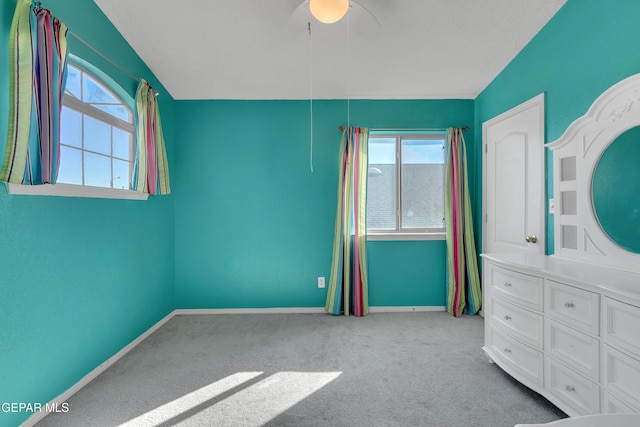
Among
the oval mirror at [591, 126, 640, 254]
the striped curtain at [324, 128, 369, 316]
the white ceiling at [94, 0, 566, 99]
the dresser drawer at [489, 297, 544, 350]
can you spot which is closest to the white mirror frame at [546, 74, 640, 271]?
the oval mirror at [591, 126, 640, 254]

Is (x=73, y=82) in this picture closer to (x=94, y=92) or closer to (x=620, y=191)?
(x=94, y=92)

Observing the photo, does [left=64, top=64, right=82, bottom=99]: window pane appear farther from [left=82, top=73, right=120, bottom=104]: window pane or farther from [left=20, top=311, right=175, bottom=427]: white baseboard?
[left=20, top=311, right=175, bottom=427]: white baseboard

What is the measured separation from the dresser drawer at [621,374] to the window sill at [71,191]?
2.89 meters

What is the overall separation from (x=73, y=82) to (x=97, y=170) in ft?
1.93

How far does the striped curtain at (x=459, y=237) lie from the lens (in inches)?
123

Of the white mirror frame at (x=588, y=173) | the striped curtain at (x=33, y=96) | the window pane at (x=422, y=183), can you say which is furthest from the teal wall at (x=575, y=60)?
the striped curtain at (x=33, y=96)

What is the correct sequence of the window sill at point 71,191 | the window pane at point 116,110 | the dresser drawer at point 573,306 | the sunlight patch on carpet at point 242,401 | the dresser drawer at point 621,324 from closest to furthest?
the dresser drawer at point 621,324
the dresser drawer at point 573,306
the window sill at point 71,191
the sunlight patch on carpet at point 242,401
the window pane at point 116,110

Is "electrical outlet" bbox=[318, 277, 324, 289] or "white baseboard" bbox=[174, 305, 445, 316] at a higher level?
"electrical outlet" bbox=[318, 277, 324, 289]

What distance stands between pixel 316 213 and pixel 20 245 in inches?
90.6

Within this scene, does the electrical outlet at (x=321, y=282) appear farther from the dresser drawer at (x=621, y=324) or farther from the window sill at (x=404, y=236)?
the dresser drawer at (x=621, y=324)

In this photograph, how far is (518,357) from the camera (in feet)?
6.02

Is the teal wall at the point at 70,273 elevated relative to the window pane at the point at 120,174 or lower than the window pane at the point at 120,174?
lower

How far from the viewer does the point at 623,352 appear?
1.27 metres

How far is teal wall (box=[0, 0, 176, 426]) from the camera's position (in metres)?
1.47
